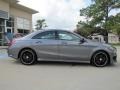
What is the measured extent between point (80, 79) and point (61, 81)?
2.26 ft

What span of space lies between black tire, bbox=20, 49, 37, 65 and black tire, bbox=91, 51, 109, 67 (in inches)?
98.8

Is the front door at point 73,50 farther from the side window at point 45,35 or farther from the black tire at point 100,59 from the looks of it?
the side window at point 45,35

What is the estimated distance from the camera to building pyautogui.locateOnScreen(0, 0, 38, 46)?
28236 millimetres

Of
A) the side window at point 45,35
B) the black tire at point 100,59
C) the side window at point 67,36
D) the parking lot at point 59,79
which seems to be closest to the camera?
the parking lot at point 59,79

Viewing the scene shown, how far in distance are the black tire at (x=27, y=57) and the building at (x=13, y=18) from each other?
16.5 meters

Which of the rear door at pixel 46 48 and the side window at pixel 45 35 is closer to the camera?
the rear door at pixel 46 48

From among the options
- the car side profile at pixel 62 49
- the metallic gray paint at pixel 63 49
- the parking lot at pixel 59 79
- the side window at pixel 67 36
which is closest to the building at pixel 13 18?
the car side profile at pixel 62 49

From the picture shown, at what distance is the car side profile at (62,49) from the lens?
11102mm

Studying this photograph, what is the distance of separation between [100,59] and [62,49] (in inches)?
64.1

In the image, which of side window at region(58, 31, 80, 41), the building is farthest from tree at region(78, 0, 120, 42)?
side window at region(58, 31, 80, 41)

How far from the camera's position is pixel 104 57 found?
11.1 meters

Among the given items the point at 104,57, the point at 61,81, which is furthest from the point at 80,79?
the point at 104,57

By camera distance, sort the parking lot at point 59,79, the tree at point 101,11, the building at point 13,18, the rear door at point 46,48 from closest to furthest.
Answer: the parking lot at point 59,79 → the rear door at point 46,48 → the building at point 13,18 → the tree at point 101,11

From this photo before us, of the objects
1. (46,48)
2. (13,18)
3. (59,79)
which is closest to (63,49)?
(46,48)
